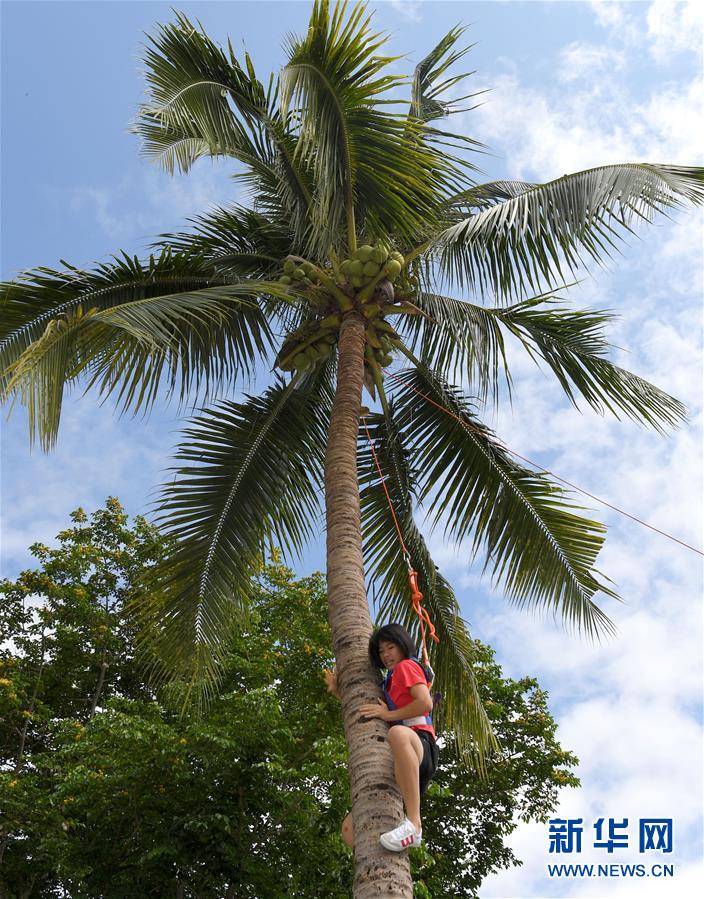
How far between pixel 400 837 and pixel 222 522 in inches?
147

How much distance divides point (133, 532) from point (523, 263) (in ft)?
33.7

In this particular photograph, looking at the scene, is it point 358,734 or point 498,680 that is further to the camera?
point 498,680

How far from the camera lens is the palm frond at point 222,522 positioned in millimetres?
6816

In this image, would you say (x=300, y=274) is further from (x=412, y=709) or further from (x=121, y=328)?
(x=412, y=709)

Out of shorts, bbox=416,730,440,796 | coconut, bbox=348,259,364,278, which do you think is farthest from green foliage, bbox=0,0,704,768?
shorts, bbox=416,730,440,796

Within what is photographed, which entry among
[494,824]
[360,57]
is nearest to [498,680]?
[494,824]

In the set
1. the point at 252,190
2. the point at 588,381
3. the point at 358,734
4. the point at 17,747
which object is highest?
the point at 252,190

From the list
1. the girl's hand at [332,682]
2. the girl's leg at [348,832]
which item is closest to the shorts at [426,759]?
the girl's leg at [348,832]

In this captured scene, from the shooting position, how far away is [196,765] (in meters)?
11.4

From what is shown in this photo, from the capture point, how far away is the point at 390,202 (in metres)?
6.88

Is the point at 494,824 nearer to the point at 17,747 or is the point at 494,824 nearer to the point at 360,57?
the point at 17,747

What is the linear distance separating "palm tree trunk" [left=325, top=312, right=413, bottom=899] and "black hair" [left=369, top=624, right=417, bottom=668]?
0.16ft

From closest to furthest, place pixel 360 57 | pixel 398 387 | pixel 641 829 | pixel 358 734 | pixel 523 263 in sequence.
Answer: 1. pixel 358 734
2. pixel 360 57
3. pixel 523 263
4. pixel 398 387
5. pixel 641 829

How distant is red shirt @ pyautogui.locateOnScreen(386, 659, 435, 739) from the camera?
164 inches
